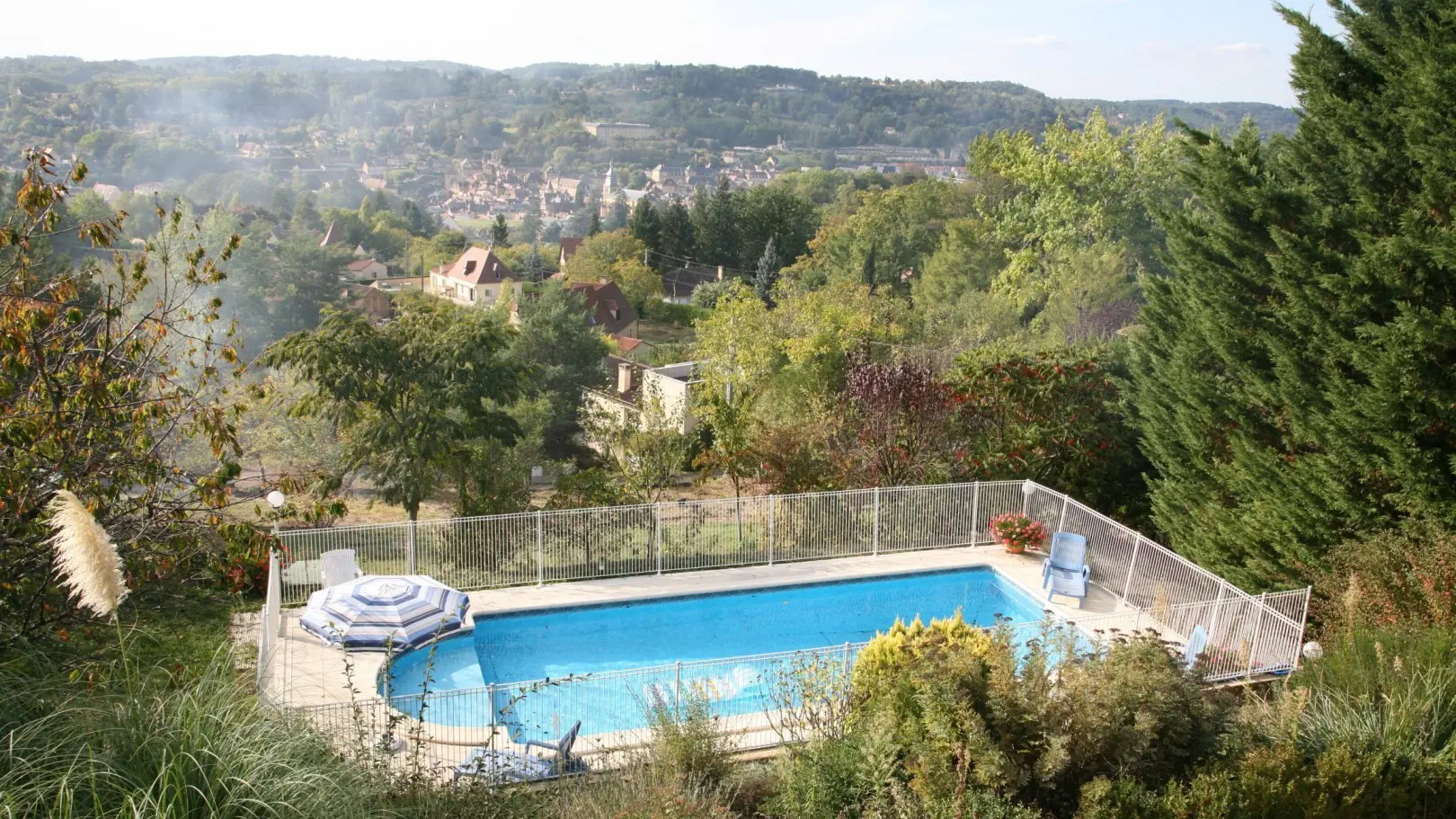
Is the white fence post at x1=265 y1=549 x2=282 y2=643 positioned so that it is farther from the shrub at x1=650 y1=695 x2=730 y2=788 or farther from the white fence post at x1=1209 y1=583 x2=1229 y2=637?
the white fence post at x1=1209 y1=583 x2=1229 y2=637

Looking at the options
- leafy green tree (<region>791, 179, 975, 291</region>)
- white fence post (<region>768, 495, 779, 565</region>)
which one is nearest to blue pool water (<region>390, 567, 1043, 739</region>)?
white fence post (<region>768, 495, 779, 565</region>)

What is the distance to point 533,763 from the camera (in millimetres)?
8125

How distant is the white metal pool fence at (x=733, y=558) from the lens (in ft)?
31.4

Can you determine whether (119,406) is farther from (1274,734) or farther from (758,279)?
(758,279)

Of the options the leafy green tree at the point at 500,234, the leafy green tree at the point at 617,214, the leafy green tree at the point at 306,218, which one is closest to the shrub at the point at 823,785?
the leafy green tree at the point at 500,234

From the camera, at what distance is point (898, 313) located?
105ft

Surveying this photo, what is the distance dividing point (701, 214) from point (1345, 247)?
173ft

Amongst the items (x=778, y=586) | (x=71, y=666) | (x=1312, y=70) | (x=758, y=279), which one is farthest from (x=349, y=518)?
(x=758, y=279)

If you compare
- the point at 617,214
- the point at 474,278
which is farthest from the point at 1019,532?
the point at 617,214

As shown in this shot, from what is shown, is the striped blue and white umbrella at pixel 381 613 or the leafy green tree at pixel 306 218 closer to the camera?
the striped blue and white umbrella at pixel 381 613

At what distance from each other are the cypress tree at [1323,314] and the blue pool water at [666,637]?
122 inches

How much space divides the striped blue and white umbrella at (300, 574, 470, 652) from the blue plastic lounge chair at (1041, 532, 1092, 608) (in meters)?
7.45

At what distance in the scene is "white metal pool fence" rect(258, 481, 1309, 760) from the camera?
958 centimetres

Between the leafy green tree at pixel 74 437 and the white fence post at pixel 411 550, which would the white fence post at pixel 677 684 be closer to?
the leafy green tree at pixel 74 437
